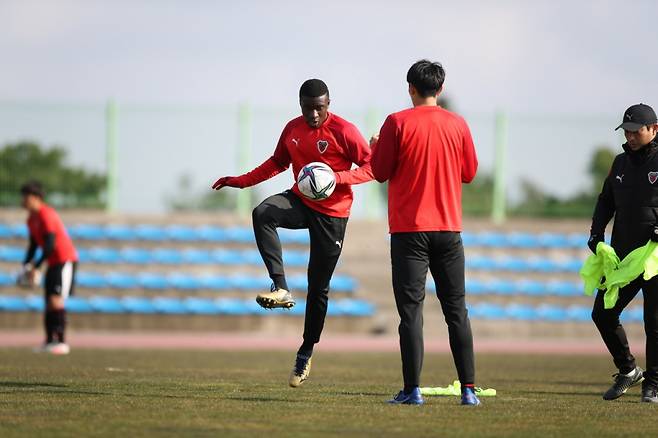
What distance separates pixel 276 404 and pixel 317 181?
201 centimetres

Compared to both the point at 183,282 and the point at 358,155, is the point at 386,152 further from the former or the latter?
the point at 183,282

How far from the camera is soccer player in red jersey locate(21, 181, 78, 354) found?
1800 centimetres

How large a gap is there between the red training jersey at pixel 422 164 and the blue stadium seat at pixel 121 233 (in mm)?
19889

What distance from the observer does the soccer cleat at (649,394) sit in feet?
33.4

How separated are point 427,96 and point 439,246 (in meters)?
1.16

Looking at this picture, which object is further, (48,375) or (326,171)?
(48,375)

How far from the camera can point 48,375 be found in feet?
40.2

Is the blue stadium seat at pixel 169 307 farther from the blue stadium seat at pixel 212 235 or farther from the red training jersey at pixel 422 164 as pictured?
the red training jersey at pixel 422 164

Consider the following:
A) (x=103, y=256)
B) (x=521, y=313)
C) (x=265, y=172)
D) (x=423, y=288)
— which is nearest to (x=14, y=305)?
(x=103, y=256)

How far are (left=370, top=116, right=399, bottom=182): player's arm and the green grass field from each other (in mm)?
1809

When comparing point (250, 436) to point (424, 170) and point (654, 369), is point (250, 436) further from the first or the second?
point (654, 369)

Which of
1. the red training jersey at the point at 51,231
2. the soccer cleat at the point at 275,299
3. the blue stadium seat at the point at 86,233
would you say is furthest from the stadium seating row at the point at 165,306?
the soccer cleat at the point at 275,299

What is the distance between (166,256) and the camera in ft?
92.0

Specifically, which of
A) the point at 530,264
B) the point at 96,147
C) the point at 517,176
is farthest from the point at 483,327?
the point at 96,147
